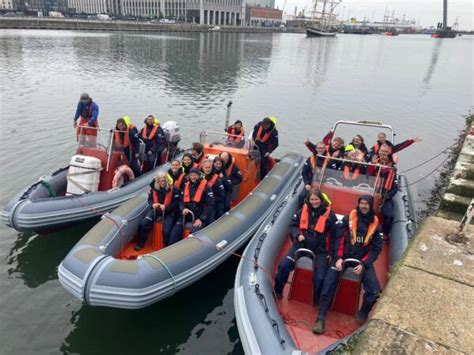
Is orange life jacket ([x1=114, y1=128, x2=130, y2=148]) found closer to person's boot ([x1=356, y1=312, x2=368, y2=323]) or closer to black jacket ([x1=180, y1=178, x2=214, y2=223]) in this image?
black jacket ([x1=180, y1=178, x2=214, y2=223])

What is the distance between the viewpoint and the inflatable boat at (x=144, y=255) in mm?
4066

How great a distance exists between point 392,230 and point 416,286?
3324mm

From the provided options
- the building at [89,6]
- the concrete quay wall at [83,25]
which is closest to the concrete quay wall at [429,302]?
the concrete quay wall at [83,25]

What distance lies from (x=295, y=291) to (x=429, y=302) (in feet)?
7.76

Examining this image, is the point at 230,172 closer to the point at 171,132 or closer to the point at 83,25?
the point at 171,132

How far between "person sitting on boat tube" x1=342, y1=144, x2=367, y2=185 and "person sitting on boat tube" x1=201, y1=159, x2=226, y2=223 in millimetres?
1759

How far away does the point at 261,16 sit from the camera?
366 ft

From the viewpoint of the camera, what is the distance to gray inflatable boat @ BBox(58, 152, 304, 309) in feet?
13.3

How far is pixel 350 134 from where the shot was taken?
13.7 meters

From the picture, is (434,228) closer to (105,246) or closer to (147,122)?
(105,246)

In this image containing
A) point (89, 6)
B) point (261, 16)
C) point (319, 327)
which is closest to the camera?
point (319, 327)

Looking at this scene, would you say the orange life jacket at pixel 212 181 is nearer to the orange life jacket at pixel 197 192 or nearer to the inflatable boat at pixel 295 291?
the orange life jacket at pixel 197 192

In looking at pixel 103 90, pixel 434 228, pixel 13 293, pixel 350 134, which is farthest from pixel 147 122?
pixel 103 90

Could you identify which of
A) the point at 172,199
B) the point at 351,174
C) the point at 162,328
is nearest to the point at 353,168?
the point at 351,174
